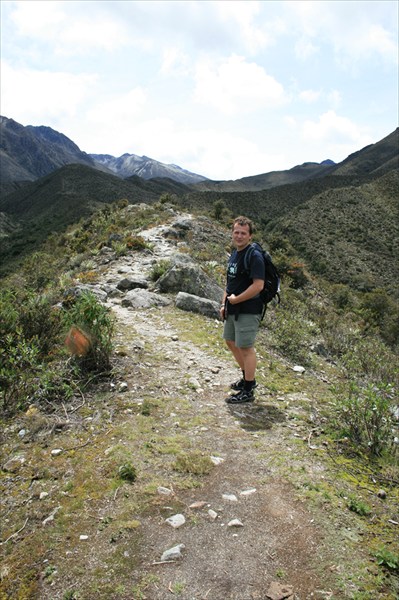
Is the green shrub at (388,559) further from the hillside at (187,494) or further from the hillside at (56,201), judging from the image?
the hillside at (56,201)

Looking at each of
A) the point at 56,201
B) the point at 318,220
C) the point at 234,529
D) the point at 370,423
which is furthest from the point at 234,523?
the point at 56,201

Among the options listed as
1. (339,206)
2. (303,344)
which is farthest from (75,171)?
(303,344)

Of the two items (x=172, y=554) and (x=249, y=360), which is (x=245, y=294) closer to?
(x=249, y=360)

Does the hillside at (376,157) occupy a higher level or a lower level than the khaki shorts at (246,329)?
higher

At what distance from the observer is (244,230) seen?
184 inches

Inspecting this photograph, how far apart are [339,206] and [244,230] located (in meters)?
67.7

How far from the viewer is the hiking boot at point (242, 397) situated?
4.96m

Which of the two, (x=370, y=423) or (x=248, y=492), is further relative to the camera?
(x=370, y=423)

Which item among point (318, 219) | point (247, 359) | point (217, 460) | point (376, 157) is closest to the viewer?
point (217, 460)

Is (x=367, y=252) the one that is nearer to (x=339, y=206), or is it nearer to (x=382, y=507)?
(x=339, y=206)

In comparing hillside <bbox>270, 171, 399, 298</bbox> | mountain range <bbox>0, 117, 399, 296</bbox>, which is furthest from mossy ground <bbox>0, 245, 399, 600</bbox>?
hillside <bbox>270, 171, 399, 298</bbox>

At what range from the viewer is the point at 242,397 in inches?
196

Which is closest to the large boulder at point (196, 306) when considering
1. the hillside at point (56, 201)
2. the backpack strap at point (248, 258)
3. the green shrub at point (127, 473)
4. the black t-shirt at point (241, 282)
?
the black t-shirt at point (241, 282)

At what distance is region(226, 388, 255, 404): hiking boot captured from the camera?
16.3 feet
